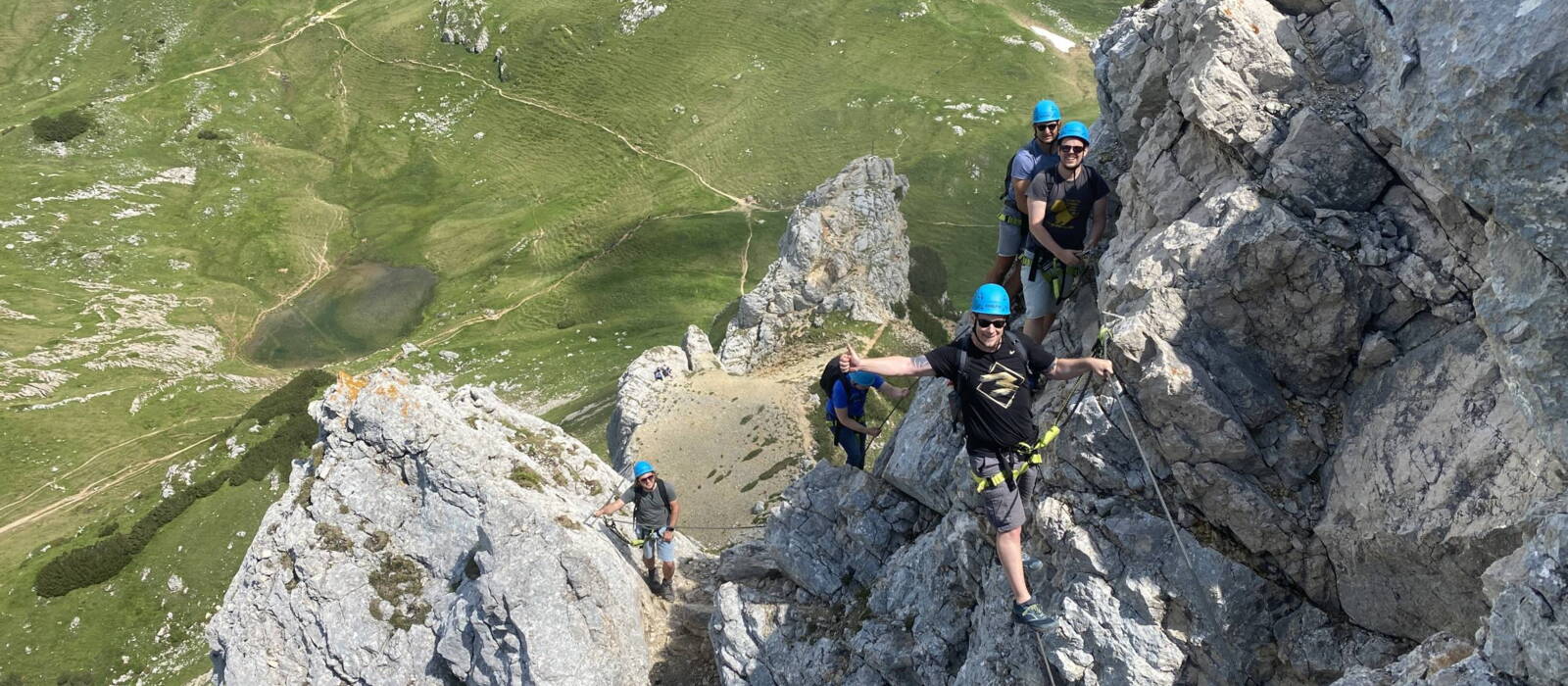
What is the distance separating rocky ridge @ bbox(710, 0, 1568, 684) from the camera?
31.0 feet

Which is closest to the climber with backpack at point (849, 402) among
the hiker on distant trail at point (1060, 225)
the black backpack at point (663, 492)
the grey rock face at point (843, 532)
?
the grey rock face at point (843, 532)

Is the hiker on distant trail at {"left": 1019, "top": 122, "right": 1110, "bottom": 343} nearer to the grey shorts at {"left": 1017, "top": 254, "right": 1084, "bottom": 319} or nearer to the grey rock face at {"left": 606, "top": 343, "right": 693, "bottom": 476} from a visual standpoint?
the grey shorts at {"left": 1017, "top": 254, "right": 1084, "bottom": 319}

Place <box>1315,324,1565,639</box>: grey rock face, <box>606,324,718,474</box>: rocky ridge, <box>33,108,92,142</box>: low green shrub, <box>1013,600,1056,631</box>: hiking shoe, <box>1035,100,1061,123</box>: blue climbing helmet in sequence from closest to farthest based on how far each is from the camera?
<box>1315,324,1565,639</box>: grey rock face → <box>1013,600,1056,631</box>: hiking shoe → <box>1035,100,1061,123</box>: blue climbing helmet → <box>606,324,718,474</box>: rocky ridge → <box>33,108,92,142</box>: low green shrub

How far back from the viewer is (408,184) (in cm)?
12031

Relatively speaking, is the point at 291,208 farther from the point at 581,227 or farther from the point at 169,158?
the point at 581,227

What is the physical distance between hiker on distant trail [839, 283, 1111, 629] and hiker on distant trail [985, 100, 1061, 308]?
17.5 feet

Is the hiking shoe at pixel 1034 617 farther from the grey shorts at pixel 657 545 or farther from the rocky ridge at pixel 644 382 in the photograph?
the rocky ridge at pixel 644 382

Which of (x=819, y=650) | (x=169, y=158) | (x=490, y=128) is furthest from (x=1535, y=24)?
(x=169, y=158)

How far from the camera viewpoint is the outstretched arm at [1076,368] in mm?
13789

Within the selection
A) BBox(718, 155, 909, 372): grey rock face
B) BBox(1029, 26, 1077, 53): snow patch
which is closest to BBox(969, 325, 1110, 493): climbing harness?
BBox(718, 155, 909, 372): grey rock face

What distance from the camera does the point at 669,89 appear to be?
124500 mm

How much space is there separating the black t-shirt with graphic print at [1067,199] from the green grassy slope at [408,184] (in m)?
44.5

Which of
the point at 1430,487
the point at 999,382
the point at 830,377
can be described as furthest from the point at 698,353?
the point at 1430,487

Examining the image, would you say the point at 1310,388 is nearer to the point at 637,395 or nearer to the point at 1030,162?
the point at 1030,162
